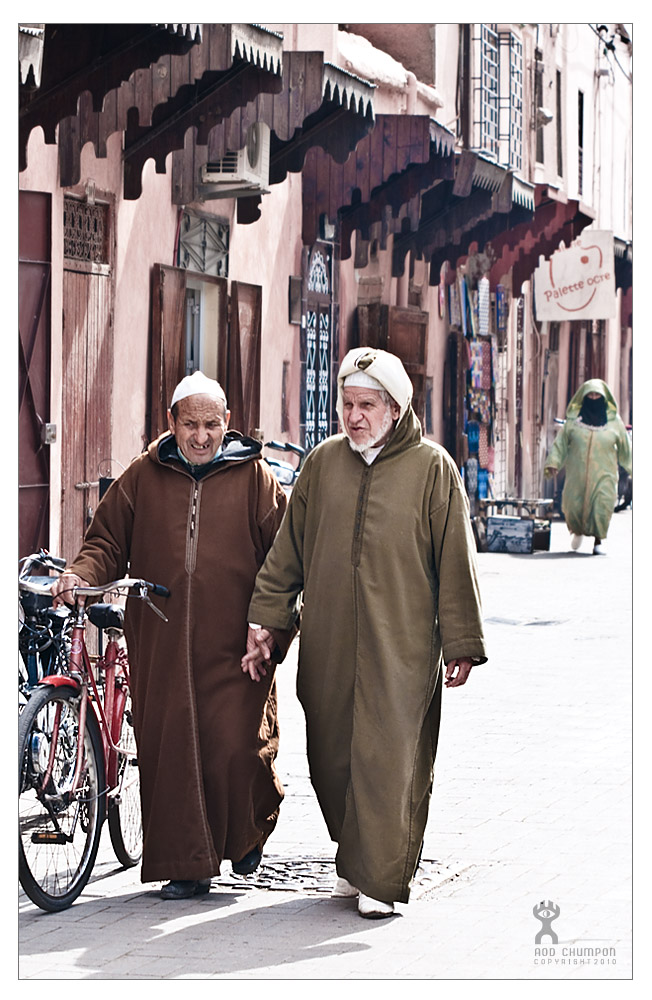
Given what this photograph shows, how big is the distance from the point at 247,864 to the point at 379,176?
8704 millimetres

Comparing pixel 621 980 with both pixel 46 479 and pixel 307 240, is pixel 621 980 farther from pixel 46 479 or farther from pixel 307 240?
pixel 307 240

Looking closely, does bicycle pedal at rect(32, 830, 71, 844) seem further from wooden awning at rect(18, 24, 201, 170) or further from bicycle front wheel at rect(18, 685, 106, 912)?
wooden awning at rect(18, 24, 201, 170)

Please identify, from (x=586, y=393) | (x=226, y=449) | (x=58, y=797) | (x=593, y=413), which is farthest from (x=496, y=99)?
(x=58, y=797)

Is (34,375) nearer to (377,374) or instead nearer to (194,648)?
(194,648)

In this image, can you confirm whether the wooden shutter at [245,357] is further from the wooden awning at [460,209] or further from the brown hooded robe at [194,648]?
the brown hooded robe at [194,648]

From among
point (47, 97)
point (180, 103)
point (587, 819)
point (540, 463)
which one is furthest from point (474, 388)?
point (587, 819)

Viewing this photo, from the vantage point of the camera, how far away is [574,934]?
5141mm

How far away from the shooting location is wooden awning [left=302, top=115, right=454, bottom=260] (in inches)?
533

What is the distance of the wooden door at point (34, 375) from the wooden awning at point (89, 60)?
A: 77cm

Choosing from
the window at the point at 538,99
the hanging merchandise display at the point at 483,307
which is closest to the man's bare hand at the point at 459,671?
the window at the point at 538,99

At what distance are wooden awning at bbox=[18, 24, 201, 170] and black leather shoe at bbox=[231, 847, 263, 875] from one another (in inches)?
154

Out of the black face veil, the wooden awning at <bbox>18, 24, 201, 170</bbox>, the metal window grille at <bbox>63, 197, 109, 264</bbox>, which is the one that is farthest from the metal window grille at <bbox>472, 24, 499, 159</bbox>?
the wooden awning at <bbox>18, 24, 201, 170</bbox>

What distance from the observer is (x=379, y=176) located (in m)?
13.7

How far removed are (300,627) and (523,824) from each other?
142 centimetres
